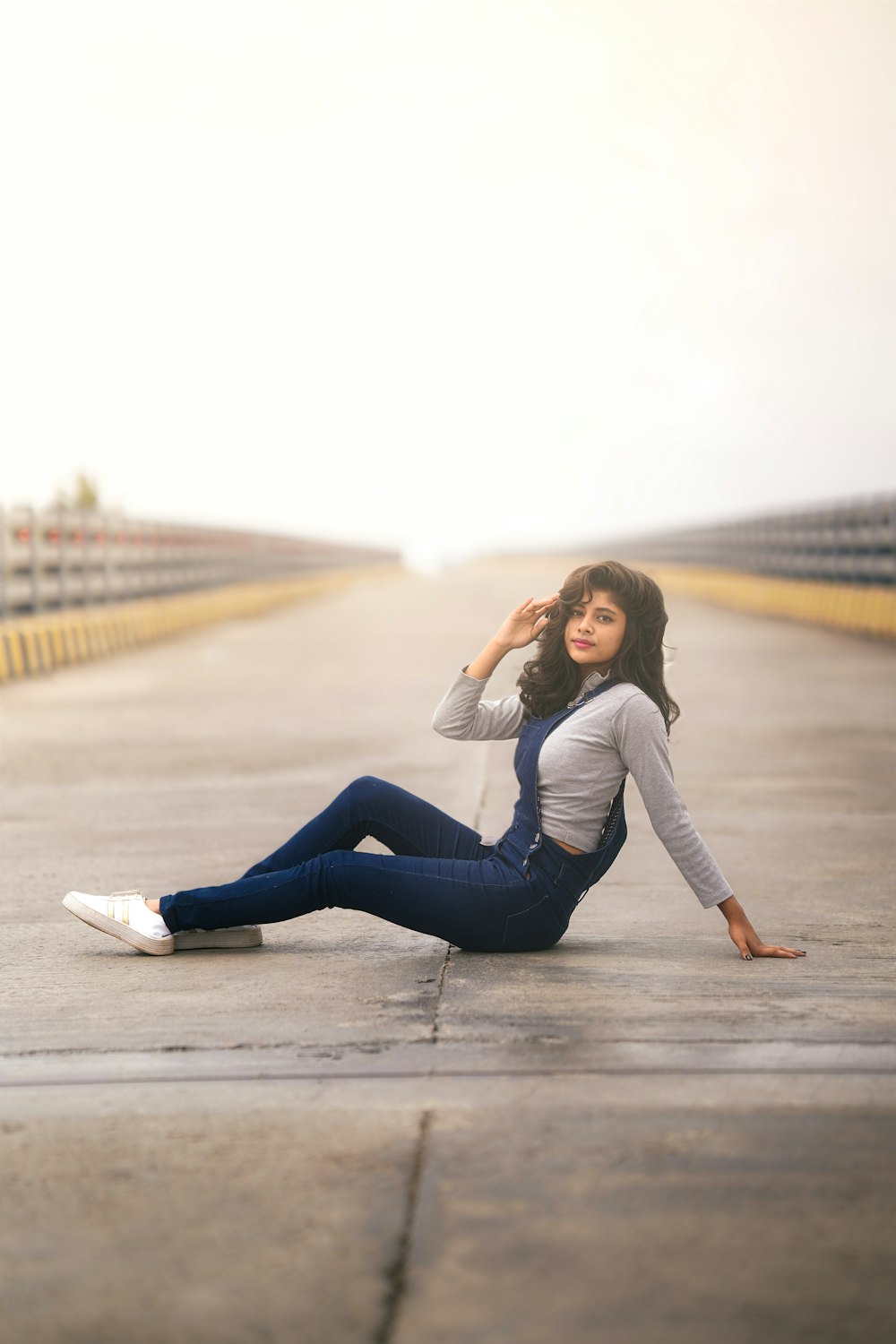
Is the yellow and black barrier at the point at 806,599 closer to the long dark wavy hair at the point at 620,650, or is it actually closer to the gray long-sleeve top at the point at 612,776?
the long dark wavy hair at the point at 620,650

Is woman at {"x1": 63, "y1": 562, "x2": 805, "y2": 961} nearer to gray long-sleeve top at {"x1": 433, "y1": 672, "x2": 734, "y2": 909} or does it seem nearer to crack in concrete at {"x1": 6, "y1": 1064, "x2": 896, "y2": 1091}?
gray long-sleeve top at {"x1": 433, "y1": 672, "x2": 734, "y2": 909}

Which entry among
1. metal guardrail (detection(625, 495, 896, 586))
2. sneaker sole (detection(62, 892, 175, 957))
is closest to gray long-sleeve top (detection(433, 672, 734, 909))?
sneaker sole (detection(62, 892, 175, 957))

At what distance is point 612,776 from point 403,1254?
2352 millimetres

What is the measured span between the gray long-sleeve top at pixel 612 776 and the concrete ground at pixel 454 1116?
1.32ft

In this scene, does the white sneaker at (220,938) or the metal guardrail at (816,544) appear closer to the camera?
the white sneaker at (220,938)

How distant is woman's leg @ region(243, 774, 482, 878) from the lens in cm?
553

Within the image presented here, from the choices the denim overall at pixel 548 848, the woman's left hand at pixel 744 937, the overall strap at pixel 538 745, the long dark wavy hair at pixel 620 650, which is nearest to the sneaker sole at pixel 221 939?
the denim overall at pixel 548 848

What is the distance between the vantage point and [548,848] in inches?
205

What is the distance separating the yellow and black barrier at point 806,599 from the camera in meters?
25.1

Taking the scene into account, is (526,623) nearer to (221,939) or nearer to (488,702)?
(488,702)

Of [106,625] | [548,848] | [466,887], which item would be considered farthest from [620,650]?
[106,625]

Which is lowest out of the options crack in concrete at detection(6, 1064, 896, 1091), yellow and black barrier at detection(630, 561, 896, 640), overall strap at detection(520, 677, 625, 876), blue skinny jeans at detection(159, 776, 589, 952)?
yellow and black barrier at detection(630, 561, 896, 640)

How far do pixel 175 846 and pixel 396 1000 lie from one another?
3217 mm

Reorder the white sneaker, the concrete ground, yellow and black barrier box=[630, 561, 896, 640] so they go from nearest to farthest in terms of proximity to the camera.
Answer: the concrete ground < the white sneaker < yellow and black barrier box=[630, 561, 896, 640]
